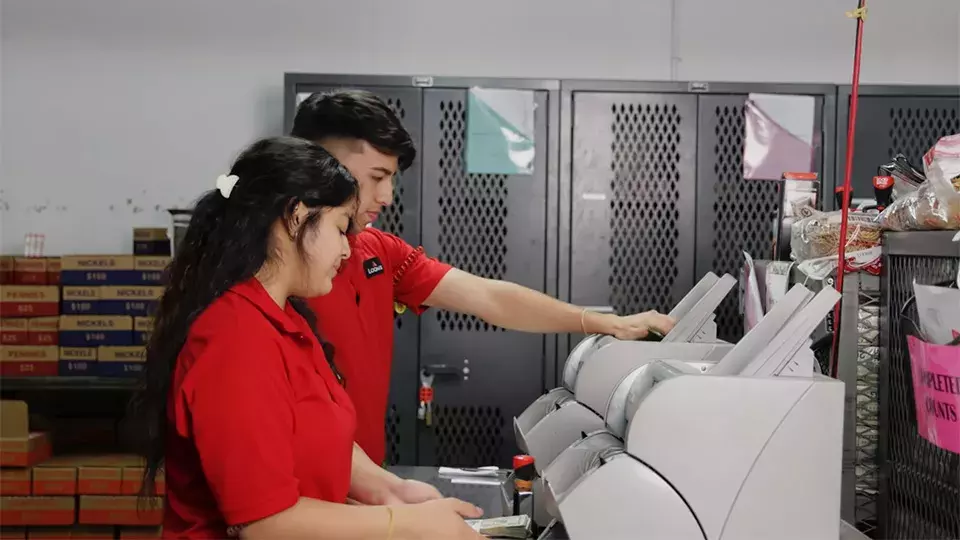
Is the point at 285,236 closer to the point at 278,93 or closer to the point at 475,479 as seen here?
the point at 475,479

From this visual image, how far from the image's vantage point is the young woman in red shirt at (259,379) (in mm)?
1139

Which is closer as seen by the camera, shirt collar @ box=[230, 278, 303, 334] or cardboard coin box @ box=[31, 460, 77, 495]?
shirt collar @ box=[230, 278, 303, 334]

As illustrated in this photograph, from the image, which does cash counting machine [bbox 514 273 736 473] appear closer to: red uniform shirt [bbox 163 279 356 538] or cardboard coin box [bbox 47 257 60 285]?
red uniform shirt [bbox 163 279 356 538]

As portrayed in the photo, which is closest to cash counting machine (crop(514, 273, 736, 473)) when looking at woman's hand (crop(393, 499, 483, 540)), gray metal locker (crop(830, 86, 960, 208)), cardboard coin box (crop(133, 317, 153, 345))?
woman's hand (crop(393, 499, 483, 540))

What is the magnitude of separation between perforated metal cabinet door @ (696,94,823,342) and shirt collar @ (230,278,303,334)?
6.73 feet

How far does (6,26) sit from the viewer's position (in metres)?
3.54

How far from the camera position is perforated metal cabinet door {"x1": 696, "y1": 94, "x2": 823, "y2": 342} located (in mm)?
3016

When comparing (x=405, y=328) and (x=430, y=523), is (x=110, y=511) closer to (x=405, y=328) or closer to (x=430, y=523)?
(x=405, y=328)

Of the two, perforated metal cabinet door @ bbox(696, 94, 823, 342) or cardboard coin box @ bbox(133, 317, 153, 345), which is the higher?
perforated metal cabinet door @ bbox(696, 94, 823, 342)

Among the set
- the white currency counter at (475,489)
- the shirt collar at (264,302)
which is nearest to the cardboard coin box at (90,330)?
the white currency counter at (475,489)

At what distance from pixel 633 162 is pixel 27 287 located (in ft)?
7.54

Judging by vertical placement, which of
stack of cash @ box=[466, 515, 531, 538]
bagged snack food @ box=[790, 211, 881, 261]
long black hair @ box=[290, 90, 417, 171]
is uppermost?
long black hair @ box=[290, 90, 417, 171]

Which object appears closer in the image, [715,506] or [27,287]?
[715,506]

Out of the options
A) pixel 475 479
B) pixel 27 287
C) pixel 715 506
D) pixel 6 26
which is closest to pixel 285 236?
pixel 715 506
